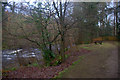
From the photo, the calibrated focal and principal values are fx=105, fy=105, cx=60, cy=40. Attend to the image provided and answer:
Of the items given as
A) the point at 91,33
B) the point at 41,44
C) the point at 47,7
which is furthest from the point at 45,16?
the point at 91,33

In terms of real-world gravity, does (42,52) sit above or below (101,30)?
below

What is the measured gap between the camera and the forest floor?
3773 millimetres

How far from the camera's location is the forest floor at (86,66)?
377 cm

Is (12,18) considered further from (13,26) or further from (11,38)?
(11,38)

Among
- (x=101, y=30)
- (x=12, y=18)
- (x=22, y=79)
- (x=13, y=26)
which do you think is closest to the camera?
(x=22, y=79)

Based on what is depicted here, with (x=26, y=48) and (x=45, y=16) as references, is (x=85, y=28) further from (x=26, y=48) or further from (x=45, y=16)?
(x=26, y=48)

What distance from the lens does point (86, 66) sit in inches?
183

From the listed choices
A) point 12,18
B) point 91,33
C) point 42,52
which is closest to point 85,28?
point 91,33

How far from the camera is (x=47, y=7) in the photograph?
229 inches

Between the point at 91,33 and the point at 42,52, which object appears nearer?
the point at 91,33

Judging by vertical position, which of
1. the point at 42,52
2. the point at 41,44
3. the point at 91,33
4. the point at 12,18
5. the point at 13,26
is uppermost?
the point at 12,18

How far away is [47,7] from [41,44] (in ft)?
7.13

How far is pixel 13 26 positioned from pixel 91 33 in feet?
14.6

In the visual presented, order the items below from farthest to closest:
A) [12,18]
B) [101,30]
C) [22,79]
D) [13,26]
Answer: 1. [13,26]
2. [12,18]
3. [101,30]
4. [22,79]
